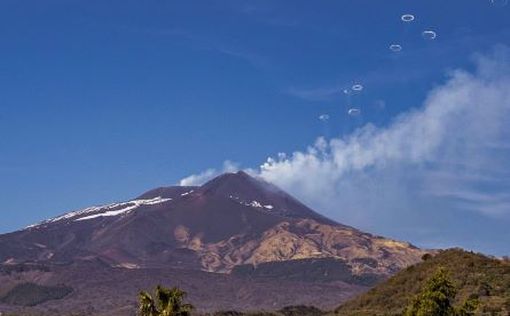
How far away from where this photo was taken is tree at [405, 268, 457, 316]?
8700cm

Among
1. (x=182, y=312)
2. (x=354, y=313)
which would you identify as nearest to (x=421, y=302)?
(x=182, y=312)

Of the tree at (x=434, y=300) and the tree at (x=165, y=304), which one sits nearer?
the tree at (x=165, y=304)

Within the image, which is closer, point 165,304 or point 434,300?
point 165,304

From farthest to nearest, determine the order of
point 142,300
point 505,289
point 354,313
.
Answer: point 354,313
point 505,289
point 142,300

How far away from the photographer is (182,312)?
83188mm

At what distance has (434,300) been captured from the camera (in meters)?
87.6

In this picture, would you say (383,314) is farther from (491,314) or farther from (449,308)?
(449,308)

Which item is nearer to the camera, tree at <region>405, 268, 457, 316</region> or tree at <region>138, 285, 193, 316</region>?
tree at <region>138, 285, 193, 316</region>

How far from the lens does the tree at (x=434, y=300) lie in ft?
285

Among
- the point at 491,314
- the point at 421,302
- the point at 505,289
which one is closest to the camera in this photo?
the point at 421,302

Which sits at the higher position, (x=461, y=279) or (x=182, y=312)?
(x=461, y=279)

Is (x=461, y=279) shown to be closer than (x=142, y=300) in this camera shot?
No

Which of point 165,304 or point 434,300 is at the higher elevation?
point 434,300

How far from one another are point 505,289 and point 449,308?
97093 mm
